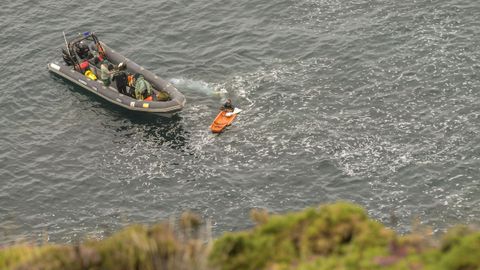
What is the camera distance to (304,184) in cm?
3697

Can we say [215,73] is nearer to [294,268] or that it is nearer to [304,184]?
[304,184]

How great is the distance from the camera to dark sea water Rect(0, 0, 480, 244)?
36469 mm

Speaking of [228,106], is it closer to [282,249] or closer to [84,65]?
[84,65]

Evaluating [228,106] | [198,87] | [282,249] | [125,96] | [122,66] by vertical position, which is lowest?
[198,87]

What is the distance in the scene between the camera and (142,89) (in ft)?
150

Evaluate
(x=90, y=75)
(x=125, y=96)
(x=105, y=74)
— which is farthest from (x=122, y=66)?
(x=90, y=75)

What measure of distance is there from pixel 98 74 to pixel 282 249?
1376 inches

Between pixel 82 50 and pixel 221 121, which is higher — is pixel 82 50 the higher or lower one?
the higher one

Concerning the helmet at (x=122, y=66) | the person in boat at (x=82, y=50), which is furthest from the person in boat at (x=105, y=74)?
the person in boat at (x=82, y=50)

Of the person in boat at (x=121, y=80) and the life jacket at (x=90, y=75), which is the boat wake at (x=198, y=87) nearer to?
the person in boat at (x=121, y=80)

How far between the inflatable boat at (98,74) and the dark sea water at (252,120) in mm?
1167

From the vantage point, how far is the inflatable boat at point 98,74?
148 feet

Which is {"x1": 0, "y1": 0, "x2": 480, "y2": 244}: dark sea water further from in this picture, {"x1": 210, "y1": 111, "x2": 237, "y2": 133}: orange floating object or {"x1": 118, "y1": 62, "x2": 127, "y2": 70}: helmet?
{"x1": 118, "y1": 62, "x2": 127, "y2": 70}: helmet

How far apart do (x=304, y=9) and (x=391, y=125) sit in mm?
16972
